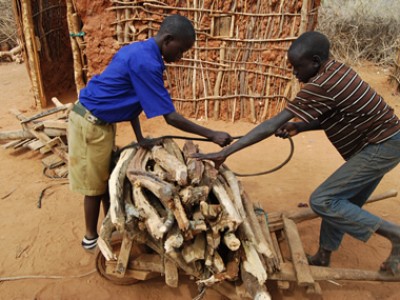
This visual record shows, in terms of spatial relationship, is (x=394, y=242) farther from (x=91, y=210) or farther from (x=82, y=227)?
(x=82, y=227)

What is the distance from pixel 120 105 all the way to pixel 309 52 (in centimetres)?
134

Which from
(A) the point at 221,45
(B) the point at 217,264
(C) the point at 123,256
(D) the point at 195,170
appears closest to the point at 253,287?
(B) the point at 217,264

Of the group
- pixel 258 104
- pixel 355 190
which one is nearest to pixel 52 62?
pixel 258 104

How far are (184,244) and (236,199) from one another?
0.48 metres

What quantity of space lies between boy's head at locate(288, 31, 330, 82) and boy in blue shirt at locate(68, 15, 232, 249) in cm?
69

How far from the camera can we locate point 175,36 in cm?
222

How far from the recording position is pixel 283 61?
5656mm

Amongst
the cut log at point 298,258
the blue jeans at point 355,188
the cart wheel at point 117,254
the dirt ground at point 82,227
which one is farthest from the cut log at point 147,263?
the blue jeans at point 355,188

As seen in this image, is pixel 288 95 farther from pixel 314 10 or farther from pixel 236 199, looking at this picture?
pixel 236 199

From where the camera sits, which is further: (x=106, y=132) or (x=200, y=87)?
(x=200, y=87)

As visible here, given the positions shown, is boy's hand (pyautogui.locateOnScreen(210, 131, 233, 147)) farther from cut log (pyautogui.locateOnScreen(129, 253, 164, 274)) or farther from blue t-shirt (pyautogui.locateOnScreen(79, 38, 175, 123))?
cut log (pyautogui.locateOnScreen(129, 253, 164, 274))

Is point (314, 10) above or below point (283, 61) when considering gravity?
above

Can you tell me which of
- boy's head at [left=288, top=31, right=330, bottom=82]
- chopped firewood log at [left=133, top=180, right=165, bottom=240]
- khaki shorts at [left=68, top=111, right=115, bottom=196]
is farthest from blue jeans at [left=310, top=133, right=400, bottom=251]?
khaki shorts at [left=68, top=111, right=115, bottom=196]

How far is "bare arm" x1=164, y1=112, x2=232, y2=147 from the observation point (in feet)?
7.65
